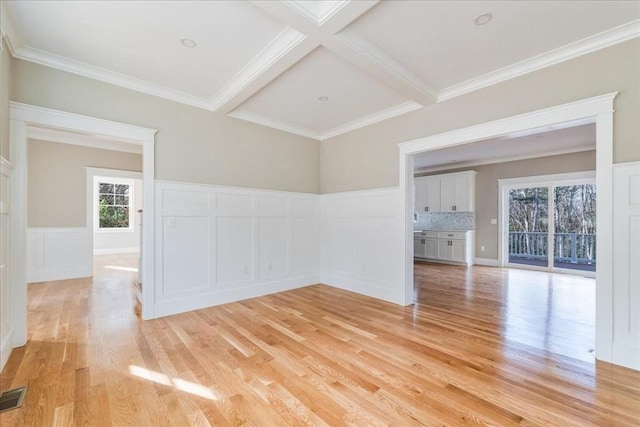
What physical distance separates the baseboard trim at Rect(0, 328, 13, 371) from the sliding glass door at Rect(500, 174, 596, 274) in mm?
8649

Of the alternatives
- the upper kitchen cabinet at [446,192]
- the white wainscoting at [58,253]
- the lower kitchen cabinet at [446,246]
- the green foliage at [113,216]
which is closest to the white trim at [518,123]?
the upper kitchen cabinet at [446,192]

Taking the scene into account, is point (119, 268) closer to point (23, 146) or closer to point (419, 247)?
point (23, 146)

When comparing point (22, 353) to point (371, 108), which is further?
point (371, 108)

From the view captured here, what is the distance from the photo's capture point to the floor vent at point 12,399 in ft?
5.82

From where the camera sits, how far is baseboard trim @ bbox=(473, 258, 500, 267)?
7094 mm

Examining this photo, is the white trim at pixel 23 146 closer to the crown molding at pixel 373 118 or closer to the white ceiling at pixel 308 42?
the white ceiling at pixel 308 42

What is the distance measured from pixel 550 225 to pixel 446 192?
2.42m

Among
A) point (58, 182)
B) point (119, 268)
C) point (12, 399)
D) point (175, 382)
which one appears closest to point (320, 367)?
point (175, 382)

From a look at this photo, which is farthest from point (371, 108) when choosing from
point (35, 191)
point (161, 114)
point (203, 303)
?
point (35, 191)

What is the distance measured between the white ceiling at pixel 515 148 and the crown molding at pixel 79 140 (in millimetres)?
6499

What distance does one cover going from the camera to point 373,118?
4324mm

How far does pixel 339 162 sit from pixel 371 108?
1171mm

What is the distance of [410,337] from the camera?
2846mm

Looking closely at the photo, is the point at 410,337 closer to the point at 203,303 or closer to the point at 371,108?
the point at 203,303
